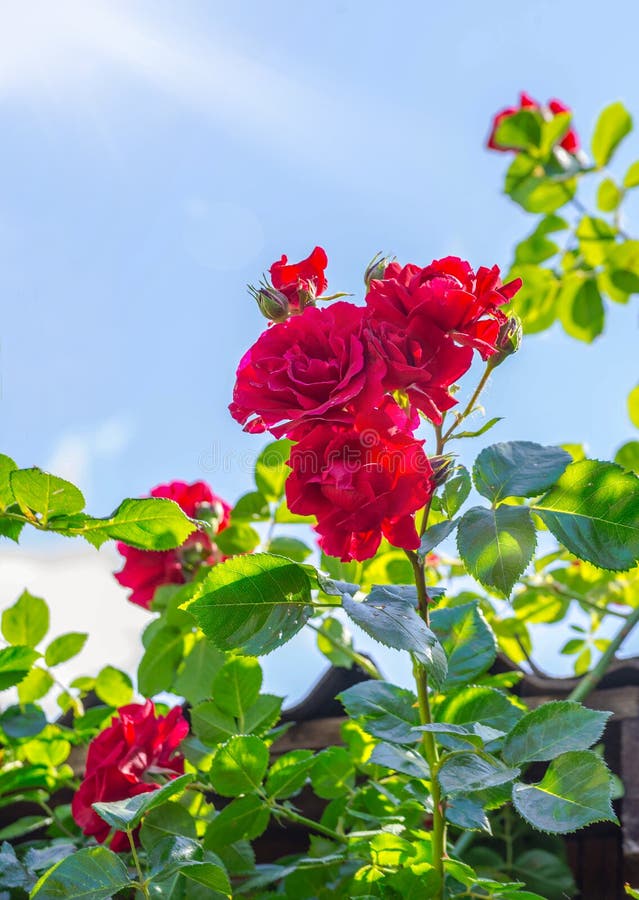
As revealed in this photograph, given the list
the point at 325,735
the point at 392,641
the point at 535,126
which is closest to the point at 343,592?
the point at 392,641

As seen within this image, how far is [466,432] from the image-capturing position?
2.59ft

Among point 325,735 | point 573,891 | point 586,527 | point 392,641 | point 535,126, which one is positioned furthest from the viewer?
point 535,126

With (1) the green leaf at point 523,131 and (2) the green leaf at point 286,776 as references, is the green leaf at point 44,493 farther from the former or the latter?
(1) the green leaf at point 523,131

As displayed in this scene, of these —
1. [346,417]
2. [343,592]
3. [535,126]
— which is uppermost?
[535,126]

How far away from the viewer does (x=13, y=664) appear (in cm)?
96

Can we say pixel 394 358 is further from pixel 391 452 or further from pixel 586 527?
pixel 586 527

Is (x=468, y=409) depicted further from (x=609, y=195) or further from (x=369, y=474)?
(x=609, y=195)

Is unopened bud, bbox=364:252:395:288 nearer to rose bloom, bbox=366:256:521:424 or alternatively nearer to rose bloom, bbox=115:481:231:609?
rose bloom, bbox=366:256:521:424

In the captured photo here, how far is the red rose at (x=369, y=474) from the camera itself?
0.72m

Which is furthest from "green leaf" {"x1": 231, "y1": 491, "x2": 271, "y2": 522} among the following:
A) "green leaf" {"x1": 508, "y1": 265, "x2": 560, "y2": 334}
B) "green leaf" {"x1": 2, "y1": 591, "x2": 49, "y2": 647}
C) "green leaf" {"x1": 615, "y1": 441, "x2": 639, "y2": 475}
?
"green leaf" {"x1": 508, "y1": 265, "x2": 560, "y2": 334}

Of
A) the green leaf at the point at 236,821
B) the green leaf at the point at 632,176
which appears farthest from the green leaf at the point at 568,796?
the green leaf at the point at 632,176

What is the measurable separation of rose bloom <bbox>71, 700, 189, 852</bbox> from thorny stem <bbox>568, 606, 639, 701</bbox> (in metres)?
0.52

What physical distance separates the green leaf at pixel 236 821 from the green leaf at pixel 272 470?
439mm

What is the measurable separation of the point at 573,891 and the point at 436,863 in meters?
0.57
